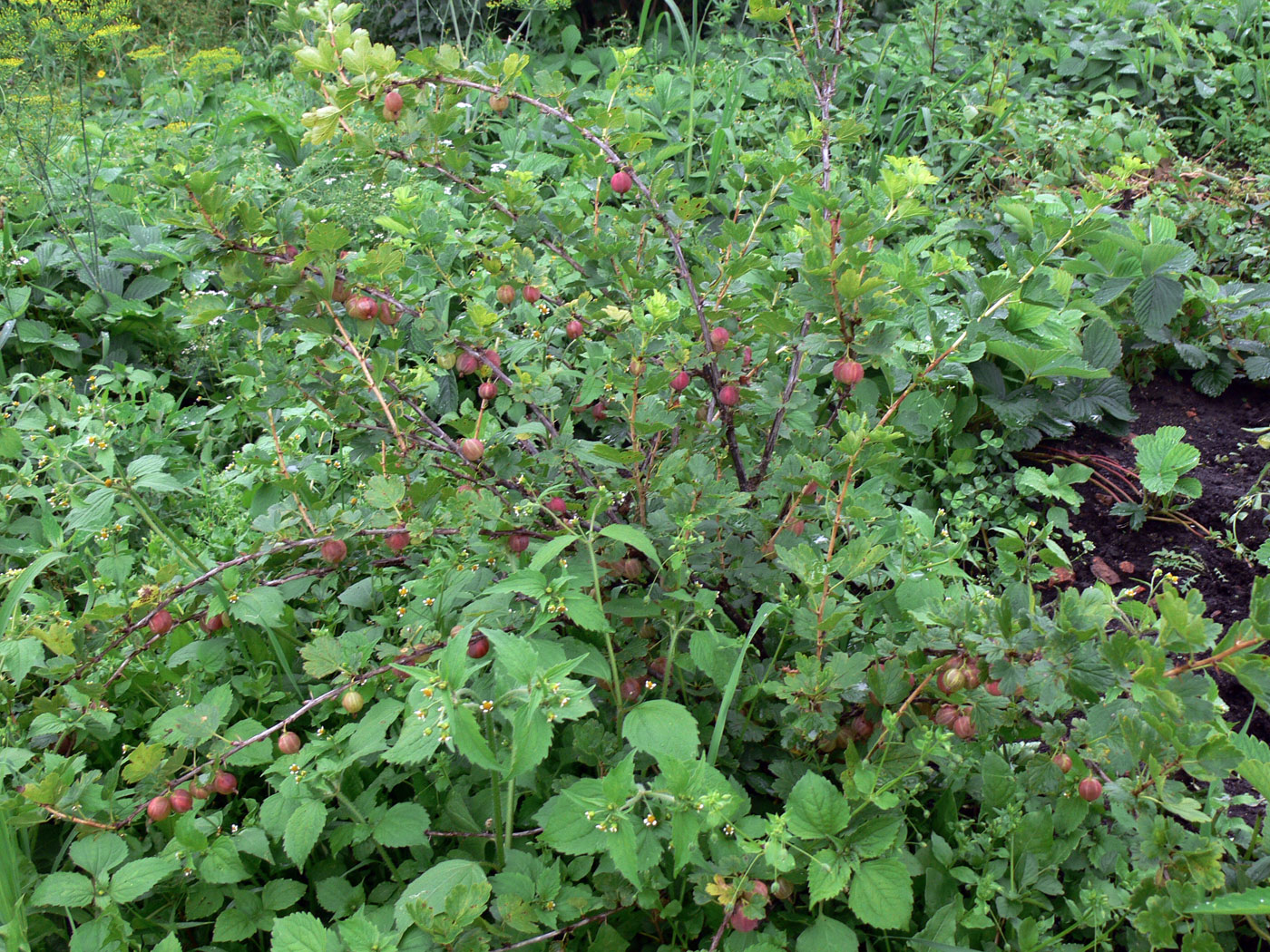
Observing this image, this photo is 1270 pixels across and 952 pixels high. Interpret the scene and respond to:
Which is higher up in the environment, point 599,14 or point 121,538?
point 599,14

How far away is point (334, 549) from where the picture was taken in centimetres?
157

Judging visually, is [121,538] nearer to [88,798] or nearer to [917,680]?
[88,798]

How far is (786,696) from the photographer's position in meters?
1.35

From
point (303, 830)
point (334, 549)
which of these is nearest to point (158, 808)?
point (303, 830)

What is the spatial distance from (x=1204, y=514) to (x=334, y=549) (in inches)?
78.9

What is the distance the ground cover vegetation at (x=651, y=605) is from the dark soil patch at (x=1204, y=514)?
0.01 m

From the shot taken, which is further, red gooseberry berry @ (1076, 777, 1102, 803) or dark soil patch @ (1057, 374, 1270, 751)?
dark soil patch @ (1057, 374, 1270, 751)

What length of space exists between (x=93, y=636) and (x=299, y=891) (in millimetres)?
672

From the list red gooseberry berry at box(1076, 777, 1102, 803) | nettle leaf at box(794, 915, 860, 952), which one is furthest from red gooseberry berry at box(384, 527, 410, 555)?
red gooseberry berry at box(1076, 777, 1102, 803)

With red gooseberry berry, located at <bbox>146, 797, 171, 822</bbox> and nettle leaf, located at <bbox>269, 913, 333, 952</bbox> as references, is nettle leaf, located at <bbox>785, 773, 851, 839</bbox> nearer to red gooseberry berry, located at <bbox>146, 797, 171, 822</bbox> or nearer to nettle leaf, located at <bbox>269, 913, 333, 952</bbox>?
nettle leaf, located at <bbox>269, 913, 333, 952</bbox>

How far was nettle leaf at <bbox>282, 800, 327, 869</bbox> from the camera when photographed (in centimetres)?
133

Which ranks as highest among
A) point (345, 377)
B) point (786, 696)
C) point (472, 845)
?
point (345, 377)

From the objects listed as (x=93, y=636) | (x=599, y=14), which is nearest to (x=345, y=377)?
(x=93, y=636)

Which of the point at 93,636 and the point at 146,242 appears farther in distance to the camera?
the point at 146,242
